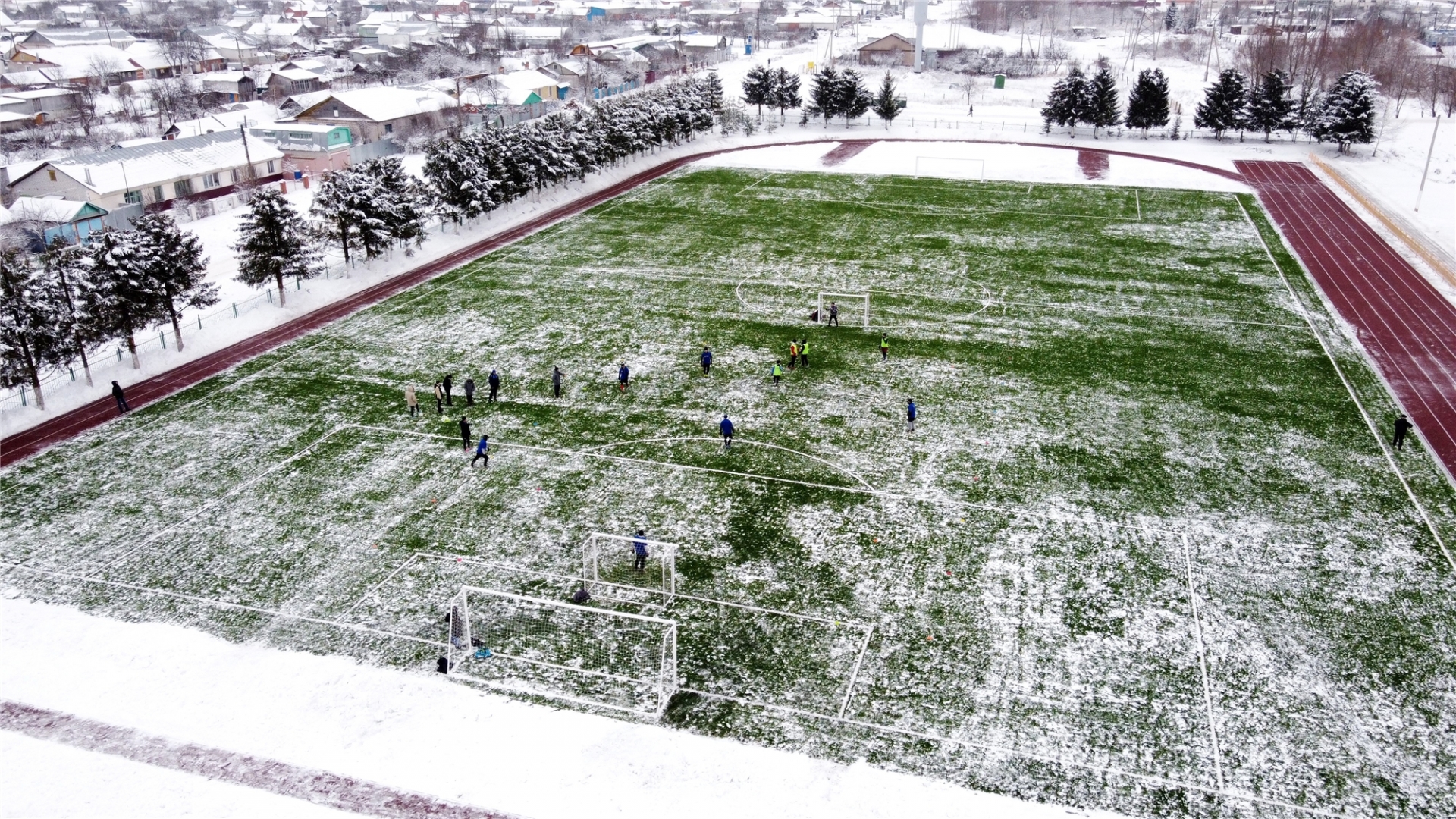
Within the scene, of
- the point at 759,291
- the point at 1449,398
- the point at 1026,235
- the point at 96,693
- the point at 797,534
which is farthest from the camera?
the point at 1026,235

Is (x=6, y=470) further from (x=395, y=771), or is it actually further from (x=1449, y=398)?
(x=1449, y=398)

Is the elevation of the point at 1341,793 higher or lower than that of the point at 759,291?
lower

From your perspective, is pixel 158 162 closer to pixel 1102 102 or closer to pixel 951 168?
pixel 951 168

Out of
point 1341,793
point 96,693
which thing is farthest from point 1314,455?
point 96,693

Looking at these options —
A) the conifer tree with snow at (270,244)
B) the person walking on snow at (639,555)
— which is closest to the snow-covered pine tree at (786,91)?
the conifer tree with snow at (270,244)

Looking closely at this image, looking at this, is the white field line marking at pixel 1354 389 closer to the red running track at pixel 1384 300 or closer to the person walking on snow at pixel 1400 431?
the person walking on snow at pixel 1400 431

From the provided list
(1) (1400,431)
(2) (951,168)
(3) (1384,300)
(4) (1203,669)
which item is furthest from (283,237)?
(3) (1384,300)

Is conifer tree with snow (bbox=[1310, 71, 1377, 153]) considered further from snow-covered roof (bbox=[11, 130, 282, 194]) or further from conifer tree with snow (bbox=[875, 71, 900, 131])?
snow-covered roof (bbox=[11, 130, 282, 194])
